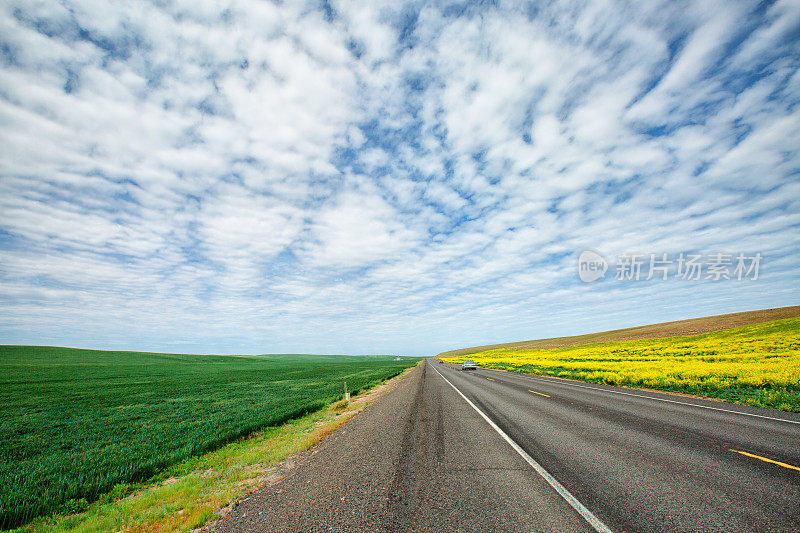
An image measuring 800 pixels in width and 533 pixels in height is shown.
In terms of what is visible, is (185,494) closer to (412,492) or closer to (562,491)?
(412,492)

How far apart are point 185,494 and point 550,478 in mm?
6957

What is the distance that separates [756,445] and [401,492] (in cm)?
741

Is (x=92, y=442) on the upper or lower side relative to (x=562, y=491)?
lower

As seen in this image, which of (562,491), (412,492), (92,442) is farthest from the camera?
(92,442)

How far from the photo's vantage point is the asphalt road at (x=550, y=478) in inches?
158

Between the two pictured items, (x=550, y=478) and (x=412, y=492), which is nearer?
(x=412, y=492)

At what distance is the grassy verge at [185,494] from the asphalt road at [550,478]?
669mm

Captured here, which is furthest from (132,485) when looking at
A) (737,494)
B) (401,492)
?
(737,494)

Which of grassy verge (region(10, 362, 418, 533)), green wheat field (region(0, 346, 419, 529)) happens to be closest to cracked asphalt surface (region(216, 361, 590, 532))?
grassy verge (region(10, 362, 418, 533))

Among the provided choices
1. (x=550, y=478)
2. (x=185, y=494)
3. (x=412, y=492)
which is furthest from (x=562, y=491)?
(x=185, y=494)

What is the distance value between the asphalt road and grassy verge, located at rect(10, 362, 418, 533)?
669 mm

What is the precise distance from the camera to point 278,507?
5.14 metres

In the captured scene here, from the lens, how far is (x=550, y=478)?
5.22 meters

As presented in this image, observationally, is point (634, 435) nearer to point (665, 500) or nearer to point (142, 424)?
point (665, 500)
